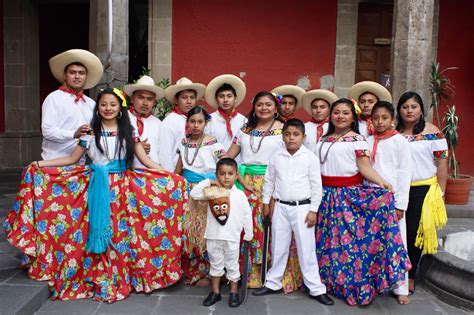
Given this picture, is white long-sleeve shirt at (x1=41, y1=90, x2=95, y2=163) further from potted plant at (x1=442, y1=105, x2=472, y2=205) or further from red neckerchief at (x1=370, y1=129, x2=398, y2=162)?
potted plant at (x1=442, y1=105, x2=472, y2=205)

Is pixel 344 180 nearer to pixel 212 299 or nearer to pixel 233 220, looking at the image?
pixel 233 220

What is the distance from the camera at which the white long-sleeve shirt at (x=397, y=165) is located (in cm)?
443

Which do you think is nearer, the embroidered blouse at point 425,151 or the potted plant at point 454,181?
the embroidered blouse at point 425,151

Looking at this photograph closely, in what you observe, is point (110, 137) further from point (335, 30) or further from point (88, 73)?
point (335, 30)

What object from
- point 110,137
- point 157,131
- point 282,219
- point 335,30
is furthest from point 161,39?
point 282,219

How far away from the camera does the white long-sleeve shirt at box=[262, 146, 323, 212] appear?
4.38 metres

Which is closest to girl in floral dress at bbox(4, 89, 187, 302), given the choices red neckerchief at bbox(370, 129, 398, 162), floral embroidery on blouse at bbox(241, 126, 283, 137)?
floral embroidery on blouse at bbox(241, 126, 283, 137)

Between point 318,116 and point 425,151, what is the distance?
1.02 m

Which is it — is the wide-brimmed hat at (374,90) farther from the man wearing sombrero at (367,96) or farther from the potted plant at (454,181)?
the potted plant at (454,181)

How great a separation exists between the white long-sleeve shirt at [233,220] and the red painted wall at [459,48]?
21.5ft

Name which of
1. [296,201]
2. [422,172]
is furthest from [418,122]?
[296,201]

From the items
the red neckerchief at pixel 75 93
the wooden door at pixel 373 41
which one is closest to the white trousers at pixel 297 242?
the red neckerchief at pixel 75 93

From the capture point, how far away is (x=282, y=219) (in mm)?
4477

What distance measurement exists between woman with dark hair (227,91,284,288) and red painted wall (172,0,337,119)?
14.3 ft
